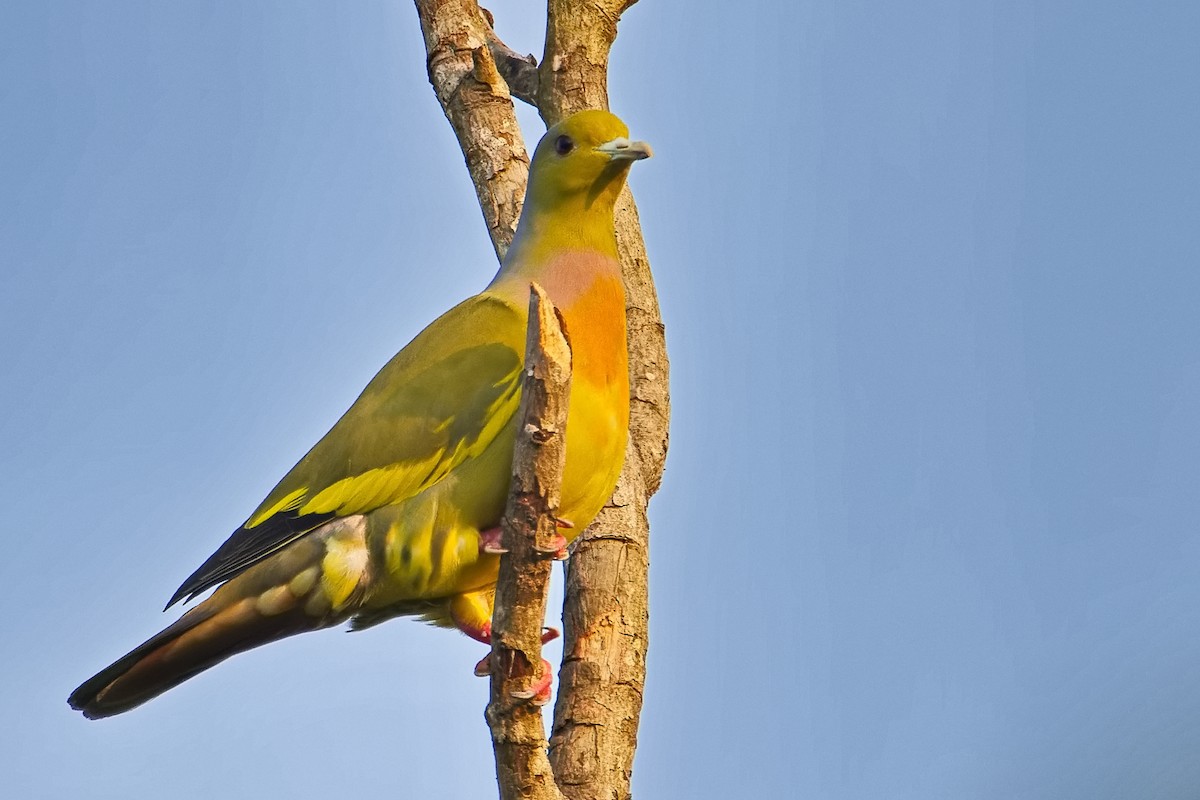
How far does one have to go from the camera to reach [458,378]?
4.99 metres

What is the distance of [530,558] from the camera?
395 centimetres

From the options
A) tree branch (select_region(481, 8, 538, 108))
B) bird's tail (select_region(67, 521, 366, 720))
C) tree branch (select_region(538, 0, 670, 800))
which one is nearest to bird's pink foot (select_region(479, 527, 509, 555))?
bird's tail (select_region(67, 521, 366, 720))

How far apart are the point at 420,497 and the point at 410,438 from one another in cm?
24

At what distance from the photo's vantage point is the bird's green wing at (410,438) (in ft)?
16.1

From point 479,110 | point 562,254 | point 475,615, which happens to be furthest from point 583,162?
point 475,615

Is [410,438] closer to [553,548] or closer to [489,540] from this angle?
[489,540]

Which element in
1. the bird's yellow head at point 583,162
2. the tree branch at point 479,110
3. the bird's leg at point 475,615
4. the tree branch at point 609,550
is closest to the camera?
the bird's leg at point 475,615

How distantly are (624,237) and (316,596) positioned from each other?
2.60 metres

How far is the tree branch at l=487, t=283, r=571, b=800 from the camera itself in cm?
378

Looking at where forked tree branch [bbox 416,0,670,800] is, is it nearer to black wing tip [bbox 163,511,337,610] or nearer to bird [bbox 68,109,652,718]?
bird [bbox 68,109,652,718]

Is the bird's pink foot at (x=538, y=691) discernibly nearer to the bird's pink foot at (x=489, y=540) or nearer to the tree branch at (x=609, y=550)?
the bird's pink foot at (x=489, y=540)

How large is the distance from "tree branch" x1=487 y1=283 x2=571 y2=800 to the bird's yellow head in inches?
57.1

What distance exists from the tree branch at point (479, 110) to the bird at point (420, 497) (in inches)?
56.3

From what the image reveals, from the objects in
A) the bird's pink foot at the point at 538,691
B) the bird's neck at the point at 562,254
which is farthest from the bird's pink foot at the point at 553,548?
the bird's neck at the point at 562,254
